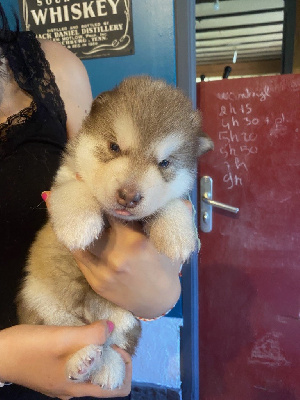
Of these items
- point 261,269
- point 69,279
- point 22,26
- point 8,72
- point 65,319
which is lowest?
point 261,269

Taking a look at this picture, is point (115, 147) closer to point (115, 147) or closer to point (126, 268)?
point (115, 147)

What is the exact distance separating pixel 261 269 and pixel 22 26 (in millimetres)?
2281

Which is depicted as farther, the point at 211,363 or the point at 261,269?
the point at 211,363

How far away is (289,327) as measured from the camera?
2248 millimetres

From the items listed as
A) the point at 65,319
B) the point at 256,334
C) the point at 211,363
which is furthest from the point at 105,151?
the point at 211,363

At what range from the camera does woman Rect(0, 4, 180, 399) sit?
2.92 ft

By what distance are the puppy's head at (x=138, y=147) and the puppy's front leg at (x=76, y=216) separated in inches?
1.4

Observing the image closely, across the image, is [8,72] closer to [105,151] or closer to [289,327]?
[105,151]

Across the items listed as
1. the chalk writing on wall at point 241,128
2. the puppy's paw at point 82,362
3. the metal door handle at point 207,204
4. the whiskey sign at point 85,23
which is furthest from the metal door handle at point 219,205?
the puppy's paw at point 82,362

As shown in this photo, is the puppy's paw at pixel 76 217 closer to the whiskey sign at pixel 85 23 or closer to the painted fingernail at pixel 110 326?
the painted fingernail at pixel 110 326

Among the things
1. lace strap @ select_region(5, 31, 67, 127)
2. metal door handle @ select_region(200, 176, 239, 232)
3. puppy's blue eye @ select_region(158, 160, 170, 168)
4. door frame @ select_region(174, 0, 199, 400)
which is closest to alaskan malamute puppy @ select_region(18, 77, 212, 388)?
puppy's blue eye @ select_region(158, 160, 170, 168)

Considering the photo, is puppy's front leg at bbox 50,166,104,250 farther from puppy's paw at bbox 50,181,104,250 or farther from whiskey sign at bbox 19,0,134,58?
whiskey sign at bbox 19,0,134,58

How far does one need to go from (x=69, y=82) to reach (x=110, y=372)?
108 centimetres

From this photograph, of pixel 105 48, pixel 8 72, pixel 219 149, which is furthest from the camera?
pixel 219 149
